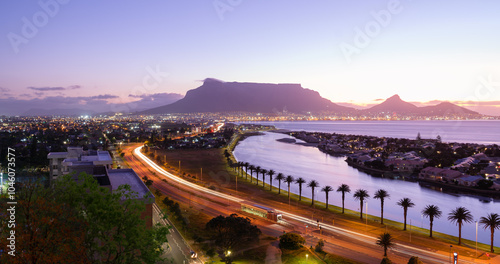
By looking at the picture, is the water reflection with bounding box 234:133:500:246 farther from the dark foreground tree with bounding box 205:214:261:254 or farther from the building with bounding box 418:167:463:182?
the dark foreground tree with bounding box 205:214:261:254

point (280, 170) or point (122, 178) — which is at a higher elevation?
point (122, 178)

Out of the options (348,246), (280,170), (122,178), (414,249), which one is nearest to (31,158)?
(122,178)

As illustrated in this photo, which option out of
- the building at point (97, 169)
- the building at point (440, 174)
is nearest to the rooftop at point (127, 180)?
the building at point (97, 169)

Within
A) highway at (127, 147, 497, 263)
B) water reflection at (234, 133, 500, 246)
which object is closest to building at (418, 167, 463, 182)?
water reflection at (234, 133, 500, 246)

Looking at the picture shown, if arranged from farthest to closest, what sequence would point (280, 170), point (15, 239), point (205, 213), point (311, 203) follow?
point (280, 170) → point (311, 203) → point (205, 213) → point (15, 239)

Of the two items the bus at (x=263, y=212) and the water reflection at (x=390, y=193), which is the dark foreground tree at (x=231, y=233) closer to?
the bus at (x=263, y=212)

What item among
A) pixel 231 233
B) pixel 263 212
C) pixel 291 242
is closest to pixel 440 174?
pixel 263 212

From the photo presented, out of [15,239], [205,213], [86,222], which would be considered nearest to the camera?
[15,239]

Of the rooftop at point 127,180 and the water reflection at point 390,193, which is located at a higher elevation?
the rooftop at point 127,180

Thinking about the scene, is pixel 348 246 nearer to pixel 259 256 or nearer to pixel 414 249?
pixel 414 249
